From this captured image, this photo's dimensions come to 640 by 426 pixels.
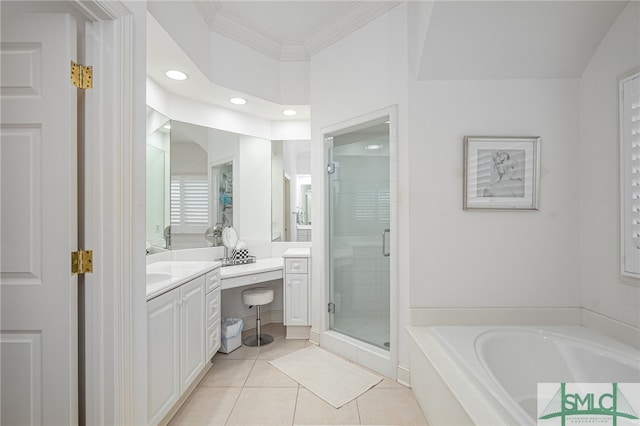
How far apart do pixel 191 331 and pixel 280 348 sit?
106 centimetres

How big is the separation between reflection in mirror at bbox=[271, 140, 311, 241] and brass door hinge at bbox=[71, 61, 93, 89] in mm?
2238

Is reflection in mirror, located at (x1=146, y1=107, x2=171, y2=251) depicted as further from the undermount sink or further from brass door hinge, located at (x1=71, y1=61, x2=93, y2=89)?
brass door hinge, located at (x1=71, y1=61, x2=93, y2=89)

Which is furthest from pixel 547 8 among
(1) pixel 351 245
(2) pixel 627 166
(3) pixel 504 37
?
(1) pixel 351 245

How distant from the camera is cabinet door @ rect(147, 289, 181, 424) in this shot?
1.59m

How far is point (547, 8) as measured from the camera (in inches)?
66.6

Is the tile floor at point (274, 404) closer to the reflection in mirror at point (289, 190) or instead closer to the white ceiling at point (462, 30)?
the reflection in mirror at point (289, 190)

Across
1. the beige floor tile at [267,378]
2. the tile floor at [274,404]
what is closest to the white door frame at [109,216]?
the tile floor at [274,404]

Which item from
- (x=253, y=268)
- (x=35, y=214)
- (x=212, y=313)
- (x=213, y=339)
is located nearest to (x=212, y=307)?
(x=212, y=313)

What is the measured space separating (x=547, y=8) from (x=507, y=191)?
1.06 meters

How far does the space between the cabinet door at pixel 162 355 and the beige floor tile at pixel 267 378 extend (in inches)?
23.0

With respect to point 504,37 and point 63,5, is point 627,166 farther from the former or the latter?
point 63,5

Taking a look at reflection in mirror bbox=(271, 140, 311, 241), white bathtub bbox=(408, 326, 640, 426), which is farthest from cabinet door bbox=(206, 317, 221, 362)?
white bathtub bbox=(408, 326, 640, 426)

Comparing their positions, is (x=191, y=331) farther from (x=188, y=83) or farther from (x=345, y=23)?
(x=345, y=23)

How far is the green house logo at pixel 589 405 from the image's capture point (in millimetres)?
1444
